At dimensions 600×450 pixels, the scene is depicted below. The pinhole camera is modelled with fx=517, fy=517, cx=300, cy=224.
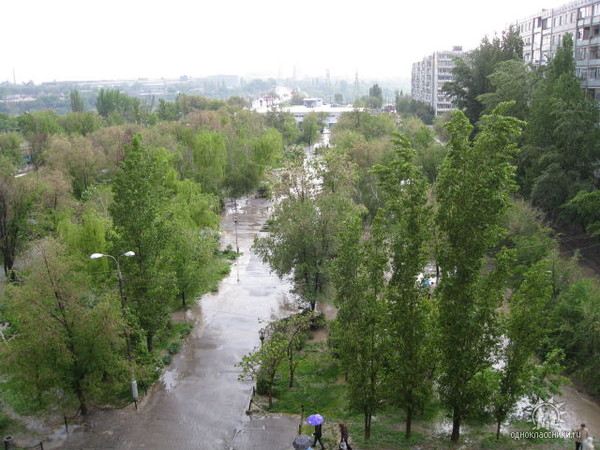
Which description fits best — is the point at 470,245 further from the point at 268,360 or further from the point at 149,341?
the point at 149,341

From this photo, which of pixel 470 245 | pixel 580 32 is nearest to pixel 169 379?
pixel 470 245

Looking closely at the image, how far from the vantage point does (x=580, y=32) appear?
3881 cm

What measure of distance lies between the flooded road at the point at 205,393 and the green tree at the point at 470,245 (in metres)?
5.47

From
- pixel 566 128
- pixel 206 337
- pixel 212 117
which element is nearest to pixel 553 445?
pixel 206 337

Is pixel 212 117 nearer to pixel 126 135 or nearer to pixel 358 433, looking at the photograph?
pixel 126 135

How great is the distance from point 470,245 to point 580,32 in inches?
1393

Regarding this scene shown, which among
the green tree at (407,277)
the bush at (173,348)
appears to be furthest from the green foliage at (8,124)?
the green tree at (407,277)

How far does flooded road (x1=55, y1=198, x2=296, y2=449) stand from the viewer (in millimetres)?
14969

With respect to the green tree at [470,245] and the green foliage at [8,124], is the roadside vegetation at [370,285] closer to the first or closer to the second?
the green tree at [470,245]

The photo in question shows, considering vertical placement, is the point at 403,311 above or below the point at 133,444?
above

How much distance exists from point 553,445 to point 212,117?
166ft

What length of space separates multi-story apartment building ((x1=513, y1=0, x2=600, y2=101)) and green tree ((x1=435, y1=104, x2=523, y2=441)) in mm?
26465

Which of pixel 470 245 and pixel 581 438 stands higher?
pixel 470 245

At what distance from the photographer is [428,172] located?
38062 mm
